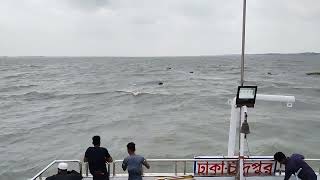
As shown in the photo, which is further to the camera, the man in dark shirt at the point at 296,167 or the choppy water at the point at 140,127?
the choppy water at the point at 140,127

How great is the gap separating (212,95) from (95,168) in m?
44.9

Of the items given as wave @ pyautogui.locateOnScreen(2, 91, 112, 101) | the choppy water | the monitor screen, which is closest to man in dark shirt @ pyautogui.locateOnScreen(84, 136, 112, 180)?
the monitor screen

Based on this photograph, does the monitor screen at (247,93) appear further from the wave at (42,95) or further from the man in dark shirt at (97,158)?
the wave at (42,95)

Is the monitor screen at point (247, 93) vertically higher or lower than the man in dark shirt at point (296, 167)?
higher

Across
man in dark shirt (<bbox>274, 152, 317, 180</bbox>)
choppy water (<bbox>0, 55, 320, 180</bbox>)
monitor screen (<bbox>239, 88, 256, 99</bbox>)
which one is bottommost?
choppy water (<bbox>0, 55, 320, 180</bbox>)

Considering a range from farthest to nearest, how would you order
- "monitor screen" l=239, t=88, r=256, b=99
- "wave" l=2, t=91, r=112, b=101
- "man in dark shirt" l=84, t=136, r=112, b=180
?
1. "wave" l=2, t=91, r=112, b=101
2. "monitor screen" l=239, t=88, r=256, b=99
3. "man in dark shirt" l=84, t=136, r=112, b=180

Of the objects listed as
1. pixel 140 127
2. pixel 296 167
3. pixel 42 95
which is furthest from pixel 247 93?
pixel 42 95

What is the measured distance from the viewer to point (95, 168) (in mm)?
8398

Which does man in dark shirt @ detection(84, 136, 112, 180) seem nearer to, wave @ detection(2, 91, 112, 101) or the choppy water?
the choppy water

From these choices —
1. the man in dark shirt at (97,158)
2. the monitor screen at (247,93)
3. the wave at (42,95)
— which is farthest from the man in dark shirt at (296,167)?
the wave at (42,95)

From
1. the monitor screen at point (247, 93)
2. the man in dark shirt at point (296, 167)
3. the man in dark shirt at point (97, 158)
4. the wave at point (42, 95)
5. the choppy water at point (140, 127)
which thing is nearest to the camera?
the man in dark shirt at point (296, 167)

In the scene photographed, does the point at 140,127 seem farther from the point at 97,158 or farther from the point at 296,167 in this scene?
the point at 296,167

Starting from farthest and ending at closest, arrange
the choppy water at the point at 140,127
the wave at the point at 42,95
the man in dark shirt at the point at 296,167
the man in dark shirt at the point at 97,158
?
the wave at the point at 42,95 < the choppy water at the point at 140,127 < the man in dark shirt at the point at 97,158 < the man in dark shirt at the point at 296,167

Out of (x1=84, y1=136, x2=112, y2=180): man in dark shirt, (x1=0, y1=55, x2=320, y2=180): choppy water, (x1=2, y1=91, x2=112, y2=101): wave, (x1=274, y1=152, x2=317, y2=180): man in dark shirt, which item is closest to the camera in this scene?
(x1=274, y1=152, x2=317, y2=180): man in dark shirt
